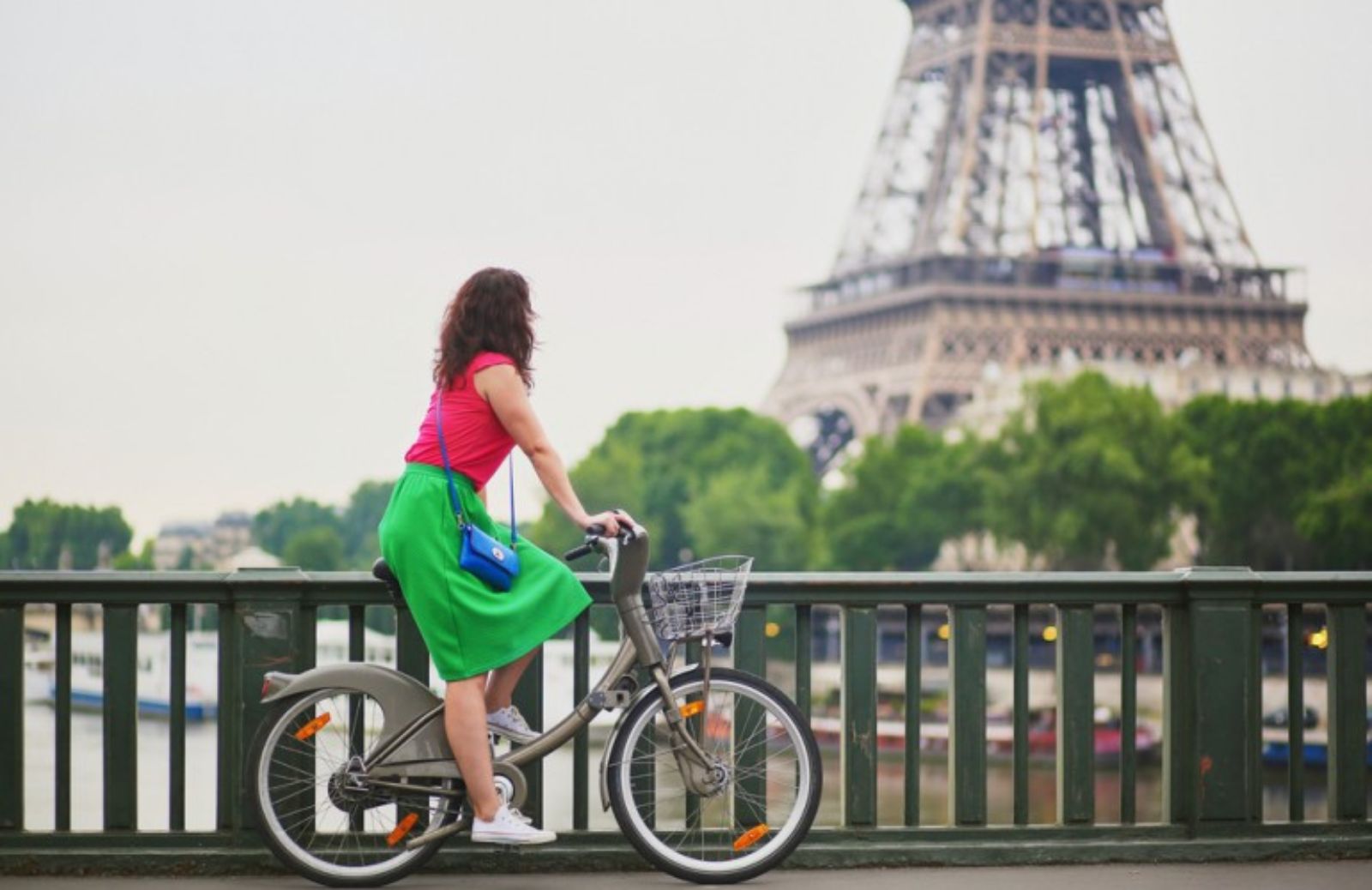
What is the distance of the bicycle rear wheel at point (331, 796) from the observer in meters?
6.21

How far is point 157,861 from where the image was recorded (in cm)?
661

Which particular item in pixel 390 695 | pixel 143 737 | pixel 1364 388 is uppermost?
pixel 1364 388

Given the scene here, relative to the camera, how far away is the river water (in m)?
27.6

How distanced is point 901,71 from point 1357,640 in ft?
227

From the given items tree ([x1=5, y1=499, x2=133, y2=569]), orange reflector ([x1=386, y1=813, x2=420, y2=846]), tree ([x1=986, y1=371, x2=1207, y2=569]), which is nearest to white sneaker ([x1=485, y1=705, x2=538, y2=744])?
orange reflector ([x1=386, y1=813, x2=420, y2=846])

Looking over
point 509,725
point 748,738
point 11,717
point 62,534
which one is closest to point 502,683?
point 509,725

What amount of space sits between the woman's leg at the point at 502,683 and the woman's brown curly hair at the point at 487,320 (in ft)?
2.77

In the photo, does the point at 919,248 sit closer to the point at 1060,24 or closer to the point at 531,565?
the point at 1060,24

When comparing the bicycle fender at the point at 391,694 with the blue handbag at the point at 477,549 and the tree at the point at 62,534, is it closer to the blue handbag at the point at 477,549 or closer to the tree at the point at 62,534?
the blue handbag at the point at 477,549

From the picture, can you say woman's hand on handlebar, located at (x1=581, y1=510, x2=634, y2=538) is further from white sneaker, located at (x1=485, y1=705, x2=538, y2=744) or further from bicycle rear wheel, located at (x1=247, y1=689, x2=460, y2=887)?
bicycle rear wheel, located at (x1=247, y1=689, x2=460, y2=887)

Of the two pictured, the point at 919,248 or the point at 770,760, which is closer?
the point at 770,760

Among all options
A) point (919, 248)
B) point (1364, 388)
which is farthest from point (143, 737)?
point (1364, 388)

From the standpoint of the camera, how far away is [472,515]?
19.7ft

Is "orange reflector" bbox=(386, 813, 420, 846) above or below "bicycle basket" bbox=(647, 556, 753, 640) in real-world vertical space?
below
